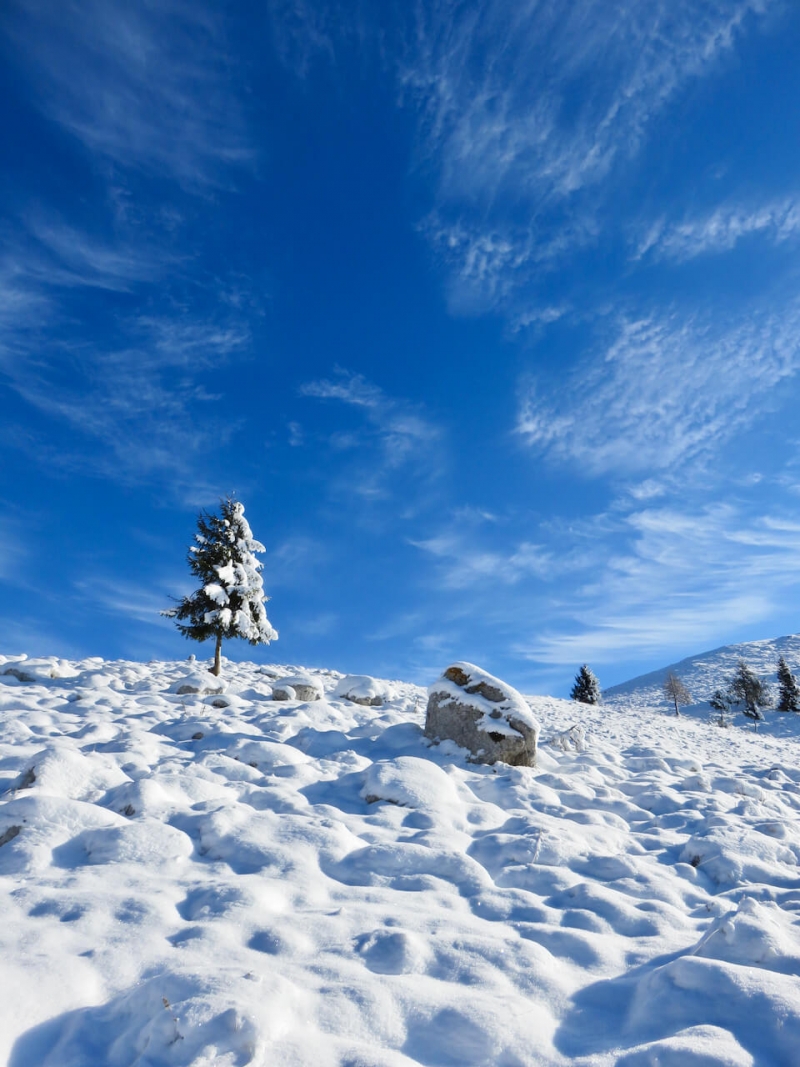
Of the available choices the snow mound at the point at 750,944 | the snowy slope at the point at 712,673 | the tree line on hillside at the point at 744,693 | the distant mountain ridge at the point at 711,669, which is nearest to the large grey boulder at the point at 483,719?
the snow mound at the point at 750,944

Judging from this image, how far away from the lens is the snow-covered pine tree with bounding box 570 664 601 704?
54156mm

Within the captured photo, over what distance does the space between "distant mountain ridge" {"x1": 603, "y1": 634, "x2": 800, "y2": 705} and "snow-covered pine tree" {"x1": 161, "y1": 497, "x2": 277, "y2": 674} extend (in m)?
54.9

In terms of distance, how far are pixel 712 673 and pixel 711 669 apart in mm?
4257

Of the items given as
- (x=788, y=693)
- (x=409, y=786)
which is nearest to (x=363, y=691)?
(x=409, y=786)

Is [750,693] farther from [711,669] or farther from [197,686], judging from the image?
[197,686]

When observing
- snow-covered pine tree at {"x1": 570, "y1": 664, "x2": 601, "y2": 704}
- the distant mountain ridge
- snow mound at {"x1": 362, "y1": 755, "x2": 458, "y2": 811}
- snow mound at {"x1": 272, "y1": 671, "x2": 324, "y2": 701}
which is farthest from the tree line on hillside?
snow mound at {"x1": 362, "y1": 755, "x2": 458, "y2": 811}

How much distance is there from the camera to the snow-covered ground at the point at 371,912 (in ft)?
8.16

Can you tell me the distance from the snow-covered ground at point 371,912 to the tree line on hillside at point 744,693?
41271mm

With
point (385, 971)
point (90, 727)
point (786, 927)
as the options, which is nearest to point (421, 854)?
point (385, 971)

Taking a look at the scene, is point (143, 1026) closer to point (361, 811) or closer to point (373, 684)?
point (361, 811)

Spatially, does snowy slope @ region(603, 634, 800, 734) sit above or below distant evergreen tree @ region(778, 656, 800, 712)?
above

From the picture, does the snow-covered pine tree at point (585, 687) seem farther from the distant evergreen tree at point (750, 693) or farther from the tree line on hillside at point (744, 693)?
the distant evergreen tree at point (750, 693)

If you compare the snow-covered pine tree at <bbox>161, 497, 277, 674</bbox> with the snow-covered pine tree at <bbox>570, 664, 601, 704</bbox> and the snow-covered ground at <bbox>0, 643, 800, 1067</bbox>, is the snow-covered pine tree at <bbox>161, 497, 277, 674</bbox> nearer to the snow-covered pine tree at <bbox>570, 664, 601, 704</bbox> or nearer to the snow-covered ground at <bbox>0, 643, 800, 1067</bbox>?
the snow-covered ground at <bbox>0, 643, 800, 1067</bbox>

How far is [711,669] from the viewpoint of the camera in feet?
278
